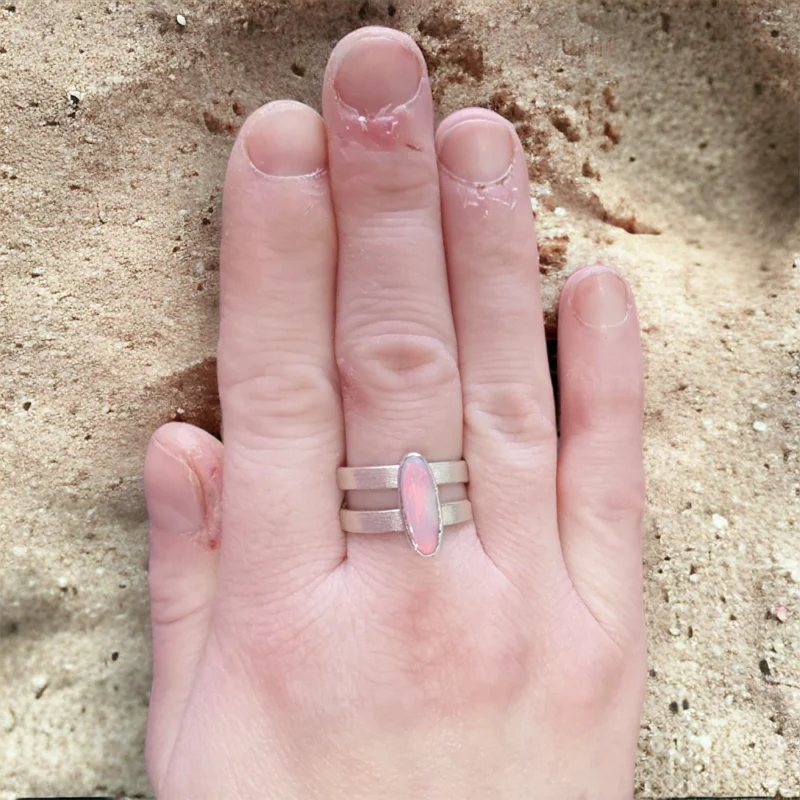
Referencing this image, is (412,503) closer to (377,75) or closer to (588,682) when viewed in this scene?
(588,682)

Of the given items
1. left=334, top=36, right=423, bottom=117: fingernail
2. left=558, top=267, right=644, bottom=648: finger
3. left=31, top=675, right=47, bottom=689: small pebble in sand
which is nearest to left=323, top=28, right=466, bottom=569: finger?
left=334, top=36, right=423, bottom=117: fingernail

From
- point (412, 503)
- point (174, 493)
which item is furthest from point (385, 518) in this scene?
point (174, 493)

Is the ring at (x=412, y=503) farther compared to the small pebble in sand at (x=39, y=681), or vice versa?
the small pebble in sand at (x=39, y=681)

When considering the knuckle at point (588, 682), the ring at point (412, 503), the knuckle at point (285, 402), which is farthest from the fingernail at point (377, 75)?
the knuckle at point (588, 682)

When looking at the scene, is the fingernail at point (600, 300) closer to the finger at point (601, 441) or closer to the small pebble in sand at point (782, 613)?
the finger at point (601, 441)

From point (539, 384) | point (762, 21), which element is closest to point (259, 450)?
point (539, 384)

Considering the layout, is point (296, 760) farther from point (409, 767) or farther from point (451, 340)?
point (451, 340)
